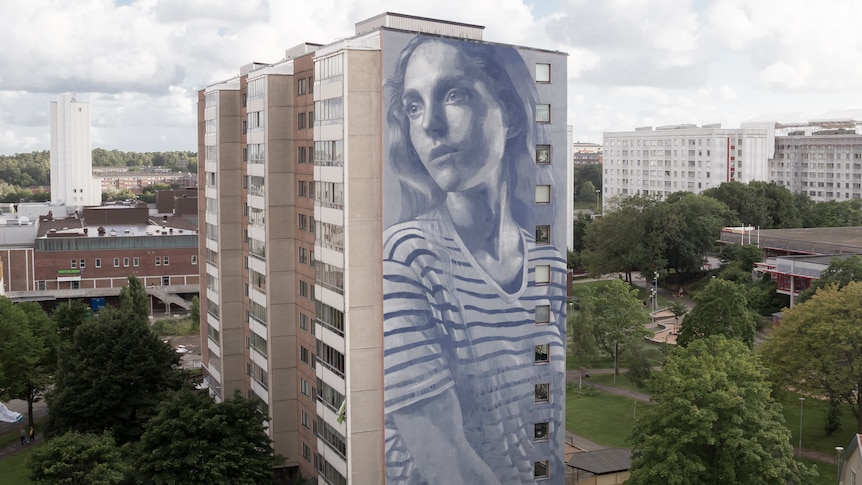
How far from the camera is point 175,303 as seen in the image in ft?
365

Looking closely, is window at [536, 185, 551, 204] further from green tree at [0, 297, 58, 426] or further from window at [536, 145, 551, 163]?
green tree at [0, 297, 58, 426]

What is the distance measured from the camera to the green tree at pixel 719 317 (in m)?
65.1

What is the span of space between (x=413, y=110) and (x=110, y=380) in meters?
27.1

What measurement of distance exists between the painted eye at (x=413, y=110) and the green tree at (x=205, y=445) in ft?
53.4

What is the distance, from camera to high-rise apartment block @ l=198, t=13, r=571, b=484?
129 feet

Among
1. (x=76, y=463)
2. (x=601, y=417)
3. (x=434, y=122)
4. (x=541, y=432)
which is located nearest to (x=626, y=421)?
(x=601, y=417)

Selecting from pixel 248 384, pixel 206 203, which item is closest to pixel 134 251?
pixel 206 203

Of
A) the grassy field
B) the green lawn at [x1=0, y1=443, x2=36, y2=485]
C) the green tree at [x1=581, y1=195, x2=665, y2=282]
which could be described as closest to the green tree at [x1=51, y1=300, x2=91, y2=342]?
the green lawn at [x1=0, y1=443, x2=36, y2=485]

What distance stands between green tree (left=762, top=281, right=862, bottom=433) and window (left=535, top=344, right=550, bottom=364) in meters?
16.2

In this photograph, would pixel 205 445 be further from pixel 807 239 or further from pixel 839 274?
pixel 807 239

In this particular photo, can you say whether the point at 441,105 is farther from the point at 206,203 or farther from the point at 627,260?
the point at 627,260

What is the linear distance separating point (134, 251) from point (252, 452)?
239ft

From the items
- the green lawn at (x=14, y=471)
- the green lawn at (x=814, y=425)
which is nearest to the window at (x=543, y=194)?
the green lawn at (x=814, y=425)

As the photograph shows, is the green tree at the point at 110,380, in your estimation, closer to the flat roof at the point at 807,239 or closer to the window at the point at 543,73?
the window at the point at 543,73
